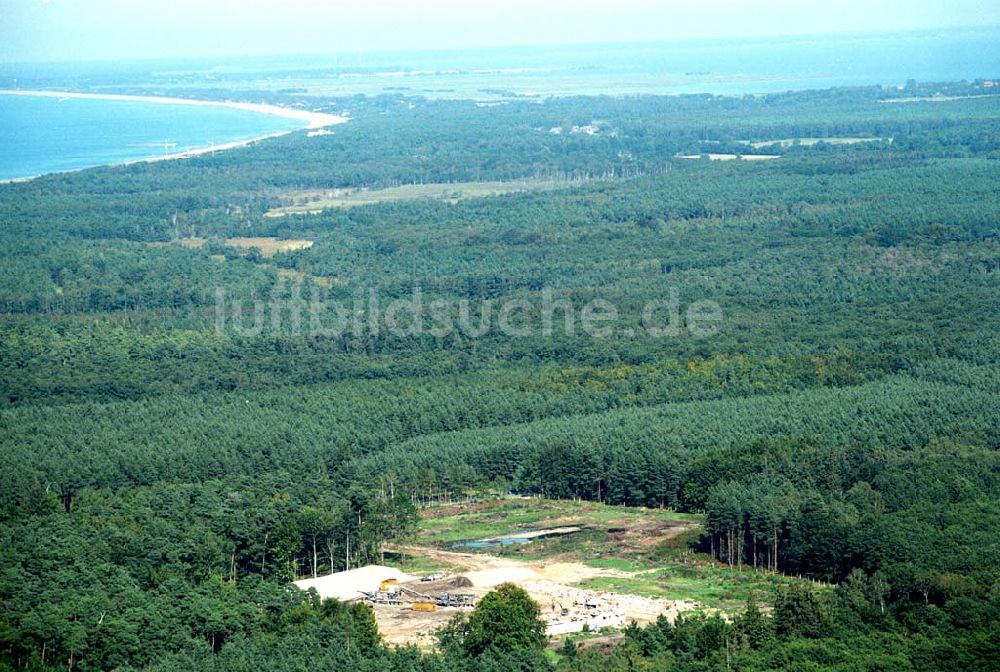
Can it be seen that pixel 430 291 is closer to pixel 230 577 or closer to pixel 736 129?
pixel 230 577

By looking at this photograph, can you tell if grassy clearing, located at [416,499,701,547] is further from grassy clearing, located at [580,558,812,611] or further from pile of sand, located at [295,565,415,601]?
pile of sand, located at [295,565,415,601]

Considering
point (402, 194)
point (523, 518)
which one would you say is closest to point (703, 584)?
point (523, 518)

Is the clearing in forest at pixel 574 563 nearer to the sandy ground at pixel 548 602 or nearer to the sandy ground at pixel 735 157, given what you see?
the sandy ground at pixel 548 602

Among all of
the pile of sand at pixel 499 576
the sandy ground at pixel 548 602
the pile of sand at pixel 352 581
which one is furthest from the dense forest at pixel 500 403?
the pile of sand at pixel 499 576

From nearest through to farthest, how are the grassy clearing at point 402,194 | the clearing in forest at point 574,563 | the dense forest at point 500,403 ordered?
the dense forest at point 500,403, the clearing in forest at point 574,563, the grassy clearing at point 402,194

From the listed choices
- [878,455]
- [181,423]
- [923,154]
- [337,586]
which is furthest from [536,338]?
[923,154]

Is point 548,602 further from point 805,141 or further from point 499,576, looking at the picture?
point 805,141

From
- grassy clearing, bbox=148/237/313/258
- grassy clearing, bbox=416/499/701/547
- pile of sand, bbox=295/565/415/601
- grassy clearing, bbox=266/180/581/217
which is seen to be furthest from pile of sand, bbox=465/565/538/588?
grassy clearing, bbox=266/180/581/217
